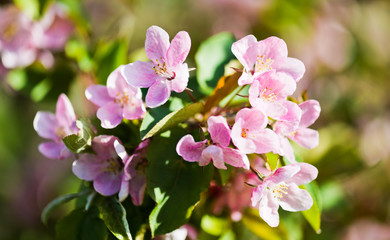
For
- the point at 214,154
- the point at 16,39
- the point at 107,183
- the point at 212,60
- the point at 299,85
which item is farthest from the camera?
the point at 299,85

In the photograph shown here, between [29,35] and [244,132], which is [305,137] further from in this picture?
[29,35]

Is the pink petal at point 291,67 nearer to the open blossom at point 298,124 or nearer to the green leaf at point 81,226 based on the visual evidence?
the open blossom at point 298,124

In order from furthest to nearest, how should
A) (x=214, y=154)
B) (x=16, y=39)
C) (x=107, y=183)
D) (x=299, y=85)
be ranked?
(x=299, y=85) → (x=16, y=39) → (x=107, y=183) → (x=214, y=154)

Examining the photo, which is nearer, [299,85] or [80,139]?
[80,139]

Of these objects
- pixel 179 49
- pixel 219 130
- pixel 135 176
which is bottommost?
pixel 135 176

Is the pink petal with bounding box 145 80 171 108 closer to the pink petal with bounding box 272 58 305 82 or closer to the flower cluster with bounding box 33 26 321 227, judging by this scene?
the flower cluster with bounding box 33 26 321 227

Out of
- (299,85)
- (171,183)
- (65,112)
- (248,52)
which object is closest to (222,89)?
(248,52)

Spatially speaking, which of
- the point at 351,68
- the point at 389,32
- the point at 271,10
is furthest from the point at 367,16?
the point at 271,10

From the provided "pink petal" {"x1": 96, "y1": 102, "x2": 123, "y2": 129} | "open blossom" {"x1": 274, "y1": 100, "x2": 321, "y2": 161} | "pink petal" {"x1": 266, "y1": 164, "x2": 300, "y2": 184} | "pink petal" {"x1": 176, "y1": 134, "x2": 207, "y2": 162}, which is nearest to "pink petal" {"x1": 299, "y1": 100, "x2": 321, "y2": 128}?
"open blossom" {"x1": 274, "y1": 100, "x2": 321, "y2": 161}

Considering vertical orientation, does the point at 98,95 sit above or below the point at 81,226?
above
